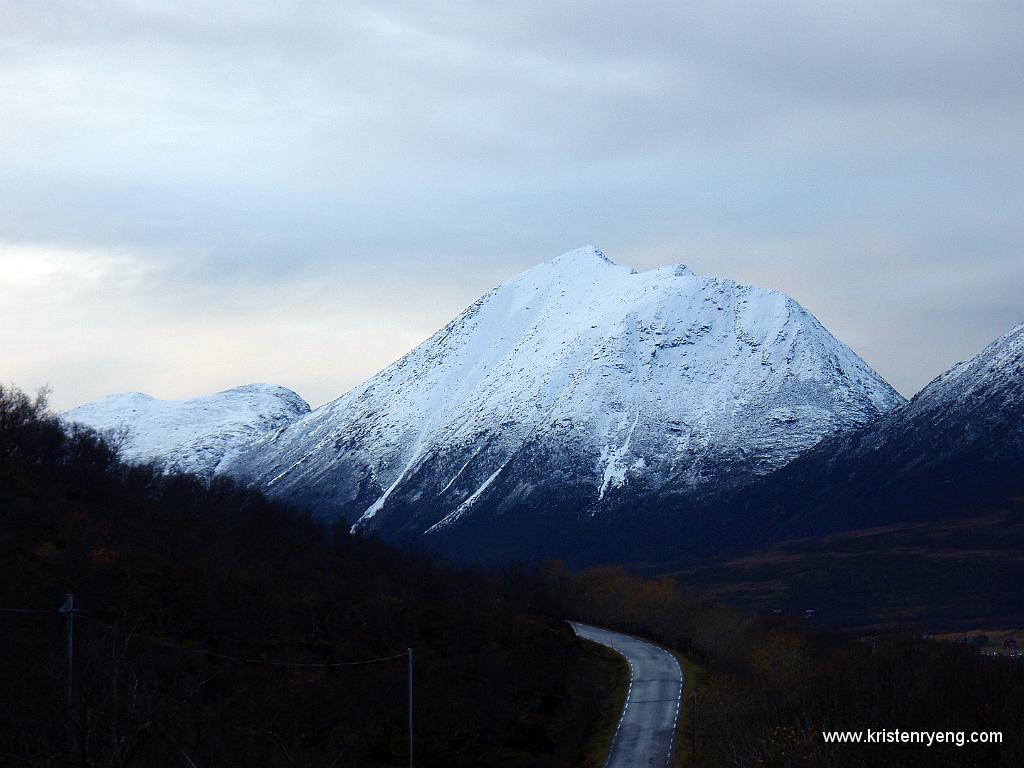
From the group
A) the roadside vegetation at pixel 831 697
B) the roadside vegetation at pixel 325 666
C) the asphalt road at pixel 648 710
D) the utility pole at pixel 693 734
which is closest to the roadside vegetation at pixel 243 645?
the roadside vegetation at pixel 325 666

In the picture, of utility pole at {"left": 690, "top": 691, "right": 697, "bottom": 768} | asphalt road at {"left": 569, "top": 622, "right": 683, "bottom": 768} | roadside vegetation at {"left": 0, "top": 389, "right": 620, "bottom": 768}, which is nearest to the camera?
roadside vegetation at {"left": 0, "top": 389, "right": 620, "bottom": 768}

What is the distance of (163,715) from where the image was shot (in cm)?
3459

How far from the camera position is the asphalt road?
235ft

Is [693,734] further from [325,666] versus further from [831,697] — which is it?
[325,666]

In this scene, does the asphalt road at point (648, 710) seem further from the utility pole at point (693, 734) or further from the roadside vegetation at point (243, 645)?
the roadside vegetation at point (243, 645)

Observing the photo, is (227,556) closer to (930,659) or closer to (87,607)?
(87,607)

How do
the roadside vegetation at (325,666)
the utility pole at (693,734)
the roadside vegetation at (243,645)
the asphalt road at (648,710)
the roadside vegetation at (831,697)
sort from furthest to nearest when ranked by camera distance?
the asphalt road at (648,710)
the utility pole at (693,734)
the roadside vegetation at (831,697)
the roadside vegetation at (243,645)
the roadside vegetation at (325,666)

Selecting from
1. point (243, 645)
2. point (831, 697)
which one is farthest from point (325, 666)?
point (831, 697)

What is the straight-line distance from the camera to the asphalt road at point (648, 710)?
7162cm

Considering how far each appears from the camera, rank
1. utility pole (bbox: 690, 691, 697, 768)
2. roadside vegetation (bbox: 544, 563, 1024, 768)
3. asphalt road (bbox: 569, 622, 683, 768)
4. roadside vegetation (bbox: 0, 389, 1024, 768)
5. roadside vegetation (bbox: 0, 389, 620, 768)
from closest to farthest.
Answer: roadside vegetation (bbox: 0, 389, 1024, 768) < roadside vegetation (bbox: 0, 389, 620, 768) < roadside vegetation (bbox: 544, 563, 1024, 768) < utility pole (bbox: 690, 691, 697, 768) < asphalt road (bbox: 569, 622, 683, 768)

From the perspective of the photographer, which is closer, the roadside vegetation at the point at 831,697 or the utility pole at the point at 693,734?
the roadside vegetation at the point at 831,697

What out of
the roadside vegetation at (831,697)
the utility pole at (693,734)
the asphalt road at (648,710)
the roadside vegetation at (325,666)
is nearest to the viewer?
the roadside vegetation at (325,666)

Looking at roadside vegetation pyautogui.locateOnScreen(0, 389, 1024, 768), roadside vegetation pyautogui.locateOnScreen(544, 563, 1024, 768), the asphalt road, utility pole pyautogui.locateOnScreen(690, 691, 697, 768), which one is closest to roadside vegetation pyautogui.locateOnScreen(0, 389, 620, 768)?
roadside vegetation pyautogui.locateOnScreen(0, 389, 1024, 768)

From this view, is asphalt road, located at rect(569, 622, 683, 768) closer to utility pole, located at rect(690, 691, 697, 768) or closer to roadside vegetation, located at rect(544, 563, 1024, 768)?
utility pole, located at rect(690, 691, 697, 768)
